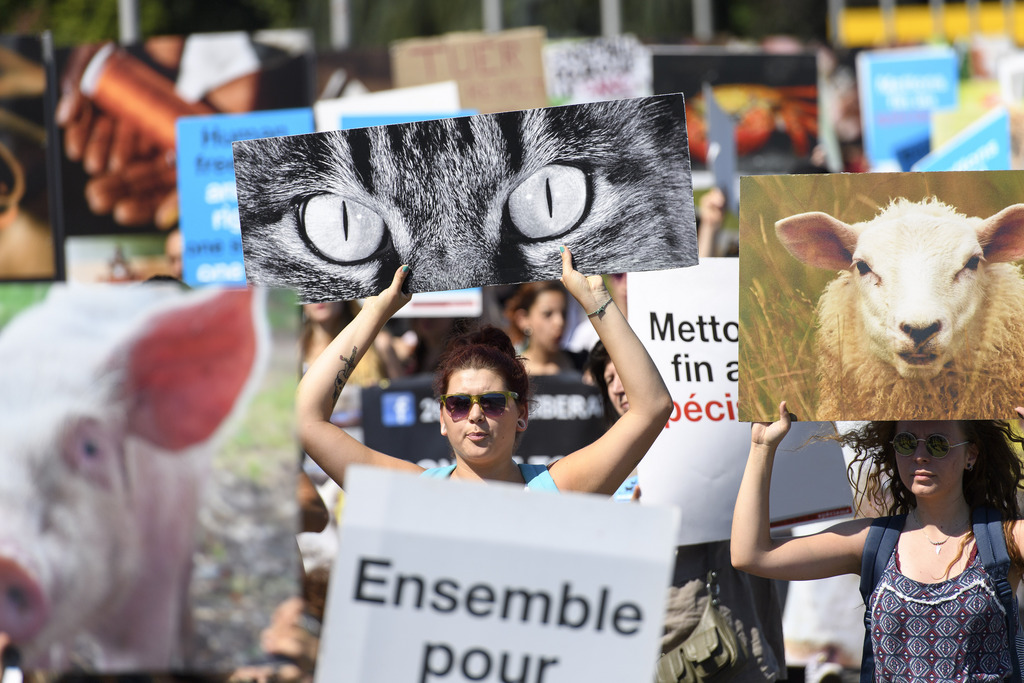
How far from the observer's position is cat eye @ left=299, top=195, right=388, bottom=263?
9.96ft

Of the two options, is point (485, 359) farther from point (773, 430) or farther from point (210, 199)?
point (210, 199)

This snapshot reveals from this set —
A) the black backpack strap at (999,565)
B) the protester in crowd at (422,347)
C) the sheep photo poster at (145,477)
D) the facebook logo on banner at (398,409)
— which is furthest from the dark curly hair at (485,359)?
the protester in crowd at (422,347)

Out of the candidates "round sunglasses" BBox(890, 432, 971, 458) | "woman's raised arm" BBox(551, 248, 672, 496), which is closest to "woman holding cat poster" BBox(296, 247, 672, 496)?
"woman's raised arm" BBox(551, 248, 672, 496)

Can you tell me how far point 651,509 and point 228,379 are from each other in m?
0.73

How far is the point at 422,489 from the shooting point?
2002 millimetres

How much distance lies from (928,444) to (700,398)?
85 centimetres

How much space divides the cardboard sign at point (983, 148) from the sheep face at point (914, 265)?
6.65 feet

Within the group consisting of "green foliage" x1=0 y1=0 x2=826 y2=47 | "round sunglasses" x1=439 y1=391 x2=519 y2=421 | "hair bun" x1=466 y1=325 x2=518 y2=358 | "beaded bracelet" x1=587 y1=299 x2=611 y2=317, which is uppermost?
"green foliage" x1=0 y1=0 x2=826 y2=47

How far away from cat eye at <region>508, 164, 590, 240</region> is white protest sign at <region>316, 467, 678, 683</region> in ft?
3.71

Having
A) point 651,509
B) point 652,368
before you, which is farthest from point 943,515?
point 651,509

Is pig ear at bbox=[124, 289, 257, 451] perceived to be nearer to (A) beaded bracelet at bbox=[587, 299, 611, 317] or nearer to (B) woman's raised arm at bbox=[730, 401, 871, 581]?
(A) beaded bracelet at bbox=[587, 299, 611, 317]

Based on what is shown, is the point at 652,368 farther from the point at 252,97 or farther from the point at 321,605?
the point at 252,97

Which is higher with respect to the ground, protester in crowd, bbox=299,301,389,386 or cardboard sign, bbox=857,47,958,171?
cardboard sign, bbox=857,47,958,171

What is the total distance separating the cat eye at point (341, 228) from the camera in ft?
9.96
